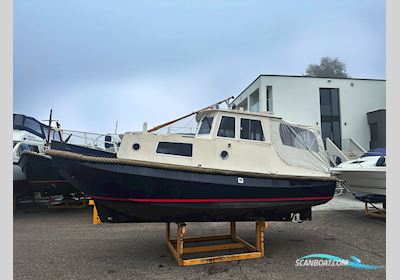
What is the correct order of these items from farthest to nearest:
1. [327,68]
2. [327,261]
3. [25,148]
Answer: [327,68]
[25,148]
[327,261]

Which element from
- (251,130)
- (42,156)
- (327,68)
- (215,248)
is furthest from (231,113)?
(327,68)

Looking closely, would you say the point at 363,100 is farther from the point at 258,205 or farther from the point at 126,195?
the point at 126,195

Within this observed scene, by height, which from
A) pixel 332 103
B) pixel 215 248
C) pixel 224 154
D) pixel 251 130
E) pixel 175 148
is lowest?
pixel 215 248

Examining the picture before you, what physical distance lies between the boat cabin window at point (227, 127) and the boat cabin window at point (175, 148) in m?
0.62

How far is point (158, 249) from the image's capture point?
208 inches

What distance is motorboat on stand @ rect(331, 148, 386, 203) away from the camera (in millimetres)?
7113

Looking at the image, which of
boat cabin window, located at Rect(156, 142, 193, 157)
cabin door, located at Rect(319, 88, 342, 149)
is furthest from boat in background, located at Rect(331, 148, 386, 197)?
cabin door, located at Rect(319, 88, 342, 149)

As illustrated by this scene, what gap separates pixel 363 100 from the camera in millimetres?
16891

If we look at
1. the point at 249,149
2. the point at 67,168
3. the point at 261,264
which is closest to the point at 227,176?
the point at 249,149

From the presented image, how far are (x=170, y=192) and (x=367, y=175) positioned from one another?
223 inches

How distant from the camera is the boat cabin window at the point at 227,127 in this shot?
4828 millimetres

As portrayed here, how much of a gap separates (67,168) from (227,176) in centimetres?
254

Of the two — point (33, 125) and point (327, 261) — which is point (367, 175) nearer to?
point (327, 261)

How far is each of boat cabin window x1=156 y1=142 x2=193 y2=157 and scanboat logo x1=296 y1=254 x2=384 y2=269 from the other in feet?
8.34
